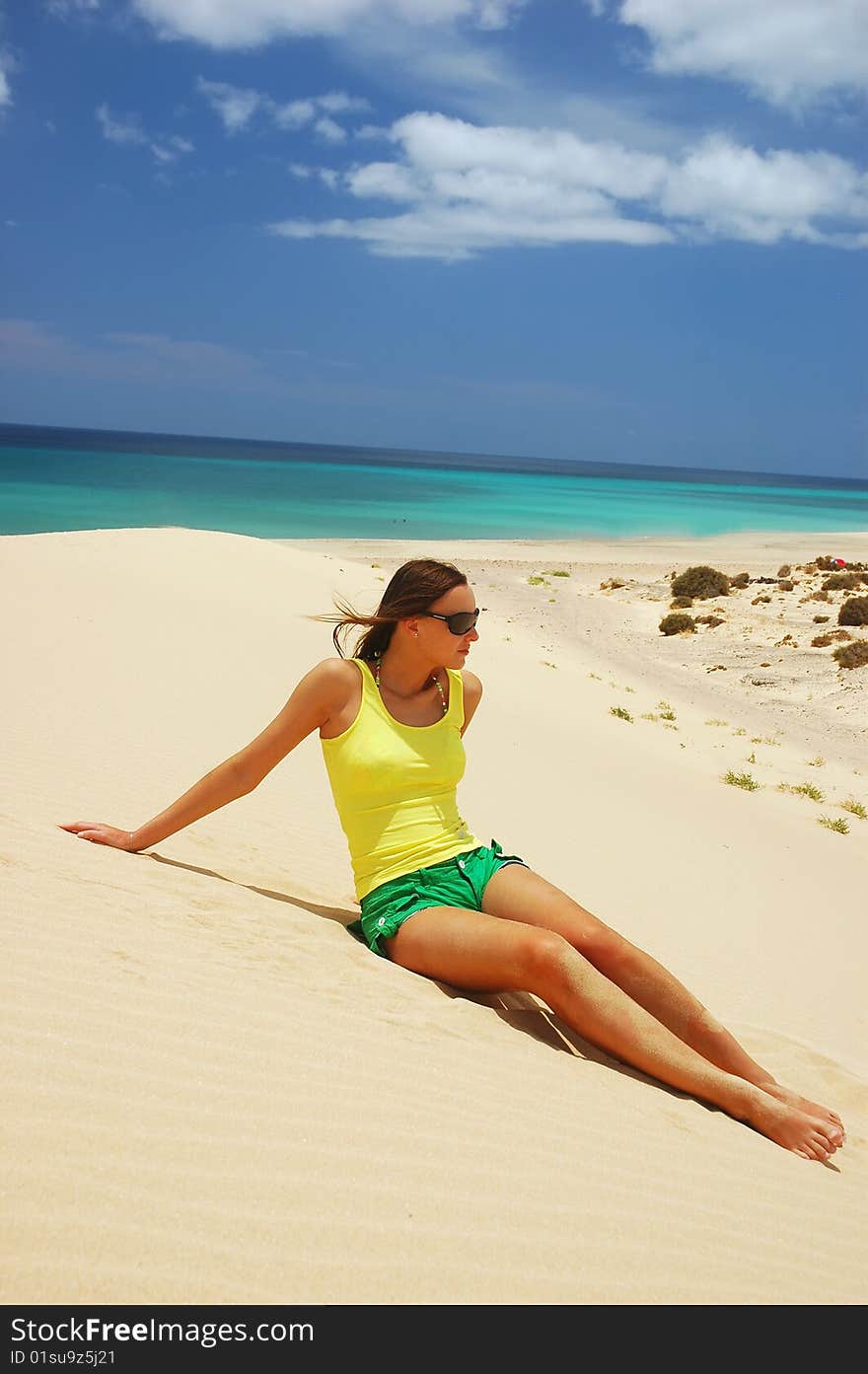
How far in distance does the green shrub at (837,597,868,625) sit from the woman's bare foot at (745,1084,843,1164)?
17.2 metres

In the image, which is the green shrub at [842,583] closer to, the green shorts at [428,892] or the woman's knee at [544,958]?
the green shorts at [428,892]

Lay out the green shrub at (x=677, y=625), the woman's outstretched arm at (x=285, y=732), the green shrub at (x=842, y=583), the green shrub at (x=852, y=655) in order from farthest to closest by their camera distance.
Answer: the green shrub at (x=842, y=583)
the green shrub at (x=677, y=625)
the green shrub at (x=852, y=655)
the woman's outstretched arm at (x=285, y=732)

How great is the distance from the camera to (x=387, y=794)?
3.83 meters

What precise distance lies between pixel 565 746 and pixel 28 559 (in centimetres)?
834

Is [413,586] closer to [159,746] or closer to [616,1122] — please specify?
[616,1122]

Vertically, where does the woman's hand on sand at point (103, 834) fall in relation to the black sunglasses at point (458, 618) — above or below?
below

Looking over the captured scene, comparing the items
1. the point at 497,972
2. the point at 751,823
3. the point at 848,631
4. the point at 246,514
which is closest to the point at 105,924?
the point at 497,972

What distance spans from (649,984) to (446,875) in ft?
2.54

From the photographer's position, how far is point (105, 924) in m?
3.39

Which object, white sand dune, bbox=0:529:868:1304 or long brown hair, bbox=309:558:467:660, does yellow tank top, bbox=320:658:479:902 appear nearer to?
long brown hair, bbox=309:558:467:660

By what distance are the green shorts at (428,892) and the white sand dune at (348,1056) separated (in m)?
0.14

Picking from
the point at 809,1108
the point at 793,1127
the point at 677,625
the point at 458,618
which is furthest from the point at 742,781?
the point at 677,625

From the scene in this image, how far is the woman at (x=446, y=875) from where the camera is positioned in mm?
3273

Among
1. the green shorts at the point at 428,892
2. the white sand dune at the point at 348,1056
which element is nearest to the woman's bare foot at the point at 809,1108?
the white sand dune at the point at 348,1056
